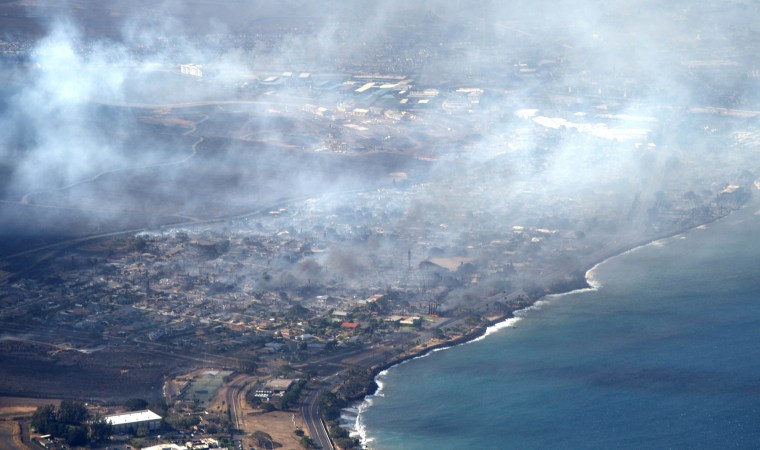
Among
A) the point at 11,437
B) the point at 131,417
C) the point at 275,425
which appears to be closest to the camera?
the point at 11,437

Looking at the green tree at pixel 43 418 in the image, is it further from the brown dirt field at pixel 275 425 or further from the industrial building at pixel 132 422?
the brown dirt field at pixel 275 425

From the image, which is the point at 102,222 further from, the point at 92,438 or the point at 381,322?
the point at 92,438

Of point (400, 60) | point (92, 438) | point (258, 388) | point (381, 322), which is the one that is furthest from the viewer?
point (400, 60)

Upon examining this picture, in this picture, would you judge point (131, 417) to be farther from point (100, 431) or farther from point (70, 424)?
point (70, 424)

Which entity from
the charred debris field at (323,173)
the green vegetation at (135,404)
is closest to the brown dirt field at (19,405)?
the charred debris field at (323,173)

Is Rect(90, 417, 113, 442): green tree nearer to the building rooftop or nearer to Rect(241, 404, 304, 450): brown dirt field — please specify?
the building rooftop

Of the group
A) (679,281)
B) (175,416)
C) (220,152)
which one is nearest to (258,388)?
(175,416)

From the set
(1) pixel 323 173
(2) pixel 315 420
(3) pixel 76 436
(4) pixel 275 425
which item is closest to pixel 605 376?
(2) pixel 315 420
